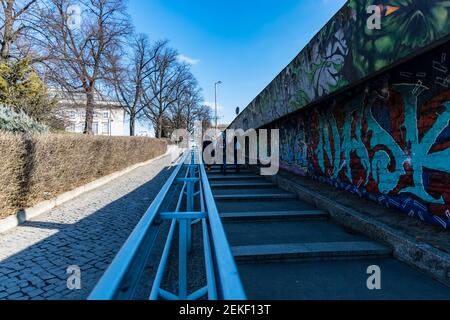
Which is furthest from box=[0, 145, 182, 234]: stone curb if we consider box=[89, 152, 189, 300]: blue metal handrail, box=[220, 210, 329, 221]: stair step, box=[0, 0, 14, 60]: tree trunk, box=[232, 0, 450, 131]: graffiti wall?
box=[0, 0, 14, 60]: tree trunk

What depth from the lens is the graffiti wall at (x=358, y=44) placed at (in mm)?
3117

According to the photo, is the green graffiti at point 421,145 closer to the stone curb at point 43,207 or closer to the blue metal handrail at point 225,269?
the blue metal handrail at point 225,269

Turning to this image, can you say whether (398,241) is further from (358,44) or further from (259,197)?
(259,197)

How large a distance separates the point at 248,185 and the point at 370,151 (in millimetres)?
3767

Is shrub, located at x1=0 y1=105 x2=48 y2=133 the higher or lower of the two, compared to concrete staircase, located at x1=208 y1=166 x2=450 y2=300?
higher

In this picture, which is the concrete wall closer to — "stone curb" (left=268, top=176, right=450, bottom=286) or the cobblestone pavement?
"stone curb" (left=268, top=176, right=450, bottom=286)

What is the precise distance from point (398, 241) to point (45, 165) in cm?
788

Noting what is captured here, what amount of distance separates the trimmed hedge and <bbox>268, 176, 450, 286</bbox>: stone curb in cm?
649

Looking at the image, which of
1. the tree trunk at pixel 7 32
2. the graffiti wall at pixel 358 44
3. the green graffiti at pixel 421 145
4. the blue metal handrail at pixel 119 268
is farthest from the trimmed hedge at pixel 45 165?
the green graffiti at pixel 421 145

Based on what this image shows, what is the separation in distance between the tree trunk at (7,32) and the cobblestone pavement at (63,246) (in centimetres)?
950

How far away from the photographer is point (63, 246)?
4.55 meters

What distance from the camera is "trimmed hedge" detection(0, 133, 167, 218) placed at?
5.64 meters

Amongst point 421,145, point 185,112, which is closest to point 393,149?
point 421,145
